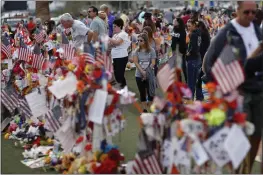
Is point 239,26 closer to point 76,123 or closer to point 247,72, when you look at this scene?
point 247,72

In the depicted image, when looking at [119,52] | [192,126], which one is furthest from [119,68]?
[192,126]

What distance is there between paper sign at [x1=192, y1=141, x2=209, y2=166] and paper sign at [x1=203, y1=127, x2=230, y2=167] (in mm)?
57

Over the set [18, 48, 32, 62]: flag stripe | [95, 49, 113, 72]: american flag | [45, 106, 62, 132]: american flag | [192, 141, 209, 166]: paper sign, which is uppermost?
[95, 49, 113, 72]: american flag

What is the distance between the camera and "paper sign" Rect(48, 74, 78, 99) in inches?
241

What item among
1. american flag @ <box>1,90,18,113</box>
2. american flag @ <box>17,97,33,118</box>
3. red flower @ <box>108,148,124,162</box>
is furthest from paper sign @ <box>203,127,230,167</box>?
american flag @ <box>1,90,18,113</box>

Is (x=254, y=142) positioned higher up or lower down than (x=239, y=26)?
lower down

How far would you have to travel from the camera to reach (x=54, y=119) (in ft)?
21.5

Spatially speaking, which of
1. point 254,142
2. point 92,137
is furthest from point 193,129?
point 92,137

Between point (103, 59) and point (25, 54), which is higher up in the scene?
point (103, 59)

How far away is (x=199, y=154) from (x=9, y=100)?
4250mm

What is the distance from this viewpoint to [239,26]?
5.61 meters

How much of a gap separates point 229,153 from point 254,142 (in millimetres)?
1012

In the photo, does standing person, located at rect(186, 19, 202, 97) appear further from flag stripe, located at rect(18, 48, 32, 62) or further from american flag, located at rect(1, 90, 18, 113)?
american flag, located at rect(1, 90, 18, 113)

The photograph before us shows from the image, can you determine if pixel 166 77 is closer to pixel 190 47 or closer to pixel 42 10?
pixel 190 47
